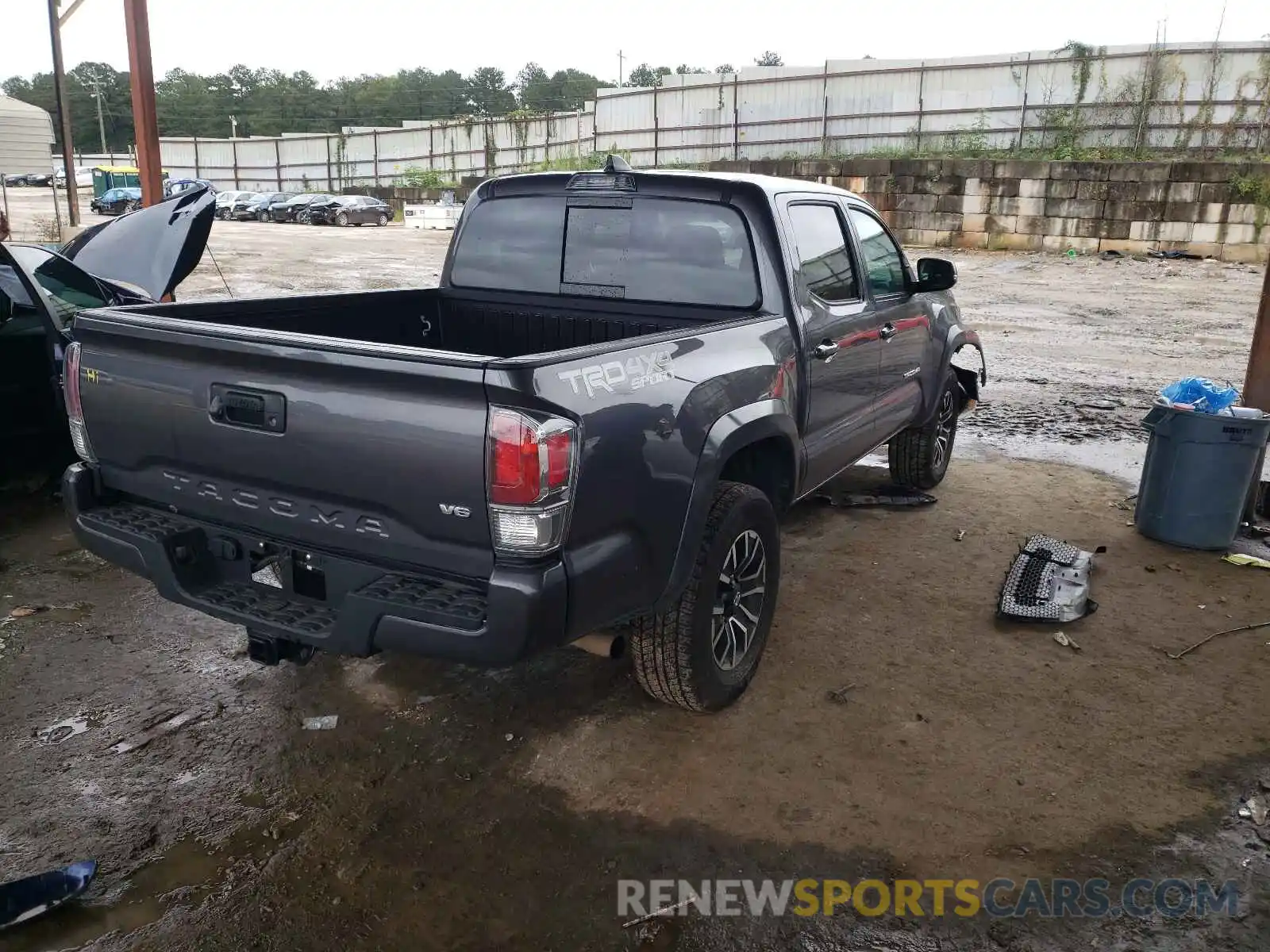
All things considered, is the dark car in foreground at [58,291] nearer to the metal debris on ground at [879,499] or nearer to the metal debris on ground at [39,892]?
the metal debris on ground at [39,892]

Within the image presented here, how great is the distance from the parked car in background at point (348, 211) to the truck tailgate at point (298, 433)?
37.4 metres

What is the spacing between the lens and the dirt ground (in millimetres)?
2613

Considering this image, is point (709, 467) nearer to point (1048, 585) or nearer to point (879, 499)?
point (1048, 585)

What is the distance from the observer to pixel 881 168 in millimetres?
24219

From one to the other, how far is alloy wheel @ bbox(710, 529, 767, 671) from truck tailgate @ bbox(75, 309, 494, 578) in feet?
3.78

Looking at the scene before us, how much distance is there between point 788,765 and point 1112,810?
1.02 m

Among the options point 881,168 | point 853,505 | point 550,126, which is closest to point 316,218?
point 550,126

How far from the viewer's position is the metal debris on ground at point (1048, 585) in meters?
Result: 4.42

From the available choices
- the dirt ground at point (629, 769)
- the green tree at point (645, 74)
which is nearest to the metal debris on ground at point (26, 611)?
the dirt ground at point (629, 769)

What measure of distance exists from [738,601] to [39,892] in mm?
2302

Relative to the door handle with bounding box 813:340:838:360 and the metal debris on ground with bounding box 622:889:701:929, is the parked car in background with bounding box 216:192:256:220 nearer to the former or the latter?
the door handle with bounding box 813:340:838:360

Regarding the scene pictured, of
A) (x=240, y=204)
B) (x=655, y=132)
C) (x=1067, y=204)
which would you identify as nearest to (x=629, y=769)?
(x=1067, y=204)

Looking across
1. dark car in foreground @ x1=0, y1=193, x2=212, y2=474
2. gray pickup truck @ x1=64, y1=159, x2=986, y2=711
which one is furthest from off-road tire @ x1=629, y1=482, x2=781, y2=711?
dark car in foreground @ x1=0, y1=193, x2=212, y2=474

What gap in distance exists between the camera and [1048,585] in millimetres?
4625
